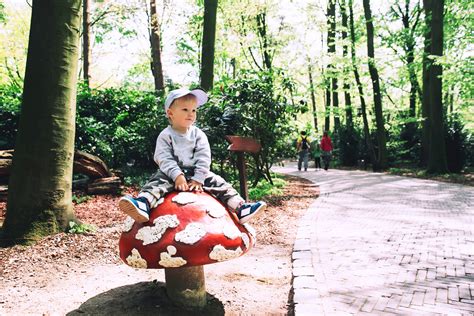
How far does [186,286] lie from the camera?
3279 millimetres

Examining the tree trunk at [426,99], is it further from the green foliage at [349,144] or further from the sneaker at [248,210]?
the sneaker at [248,210]

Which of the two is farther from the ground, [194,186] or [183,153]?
[183,153]

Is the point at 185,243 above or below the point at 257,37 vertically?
below

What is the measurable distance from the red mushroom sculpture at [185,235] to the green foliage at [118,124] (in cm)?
694

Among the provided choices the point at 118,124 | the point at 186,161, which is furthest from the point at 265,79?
the point at 186,161

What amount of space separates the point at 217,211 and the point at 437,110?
45.2 feet

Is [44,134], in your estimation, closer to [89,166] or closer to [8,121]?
[89,166]

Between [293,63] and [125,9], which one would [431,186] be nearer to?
[125,9]

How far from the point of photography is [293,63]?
3094 cm

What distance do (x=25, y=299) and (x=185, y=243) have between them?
2.01 metres

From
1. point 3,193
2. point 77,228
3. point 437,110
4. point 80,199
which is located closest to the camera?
point 77,228

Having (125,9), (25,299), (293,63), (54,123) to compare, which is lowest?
(25,299)

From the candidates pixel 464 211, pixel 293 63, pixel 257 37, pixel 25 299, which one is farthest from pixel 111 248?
pixel 293 63

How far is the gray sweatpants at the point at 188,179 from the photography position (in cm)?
300
